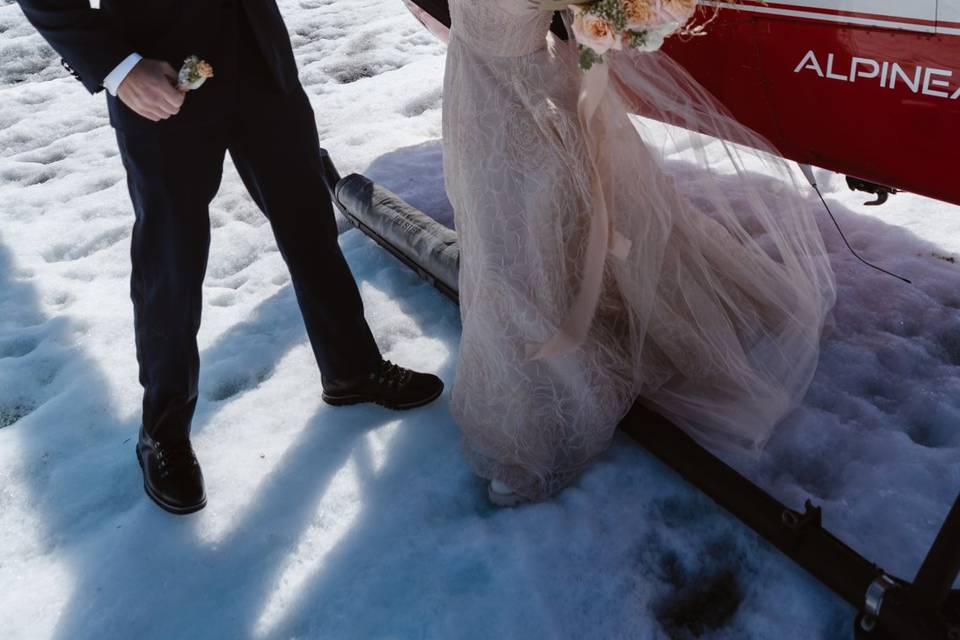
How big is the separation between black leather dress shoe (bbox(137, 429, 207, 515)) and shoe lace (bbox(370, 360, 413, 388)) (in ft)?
1.60

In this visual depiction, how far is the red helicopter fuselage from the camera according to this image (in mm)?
1736

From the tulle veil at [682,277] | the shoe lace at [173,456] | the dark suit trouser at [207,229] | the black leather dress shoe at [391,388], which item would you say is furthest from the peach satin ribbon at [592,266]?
the shoe lace at [173,456]

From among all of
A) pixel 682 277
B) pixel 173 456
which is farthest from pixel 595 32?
pixel 173 456

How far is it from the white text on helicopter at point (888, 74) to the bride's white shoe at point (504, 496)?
4.05 ft

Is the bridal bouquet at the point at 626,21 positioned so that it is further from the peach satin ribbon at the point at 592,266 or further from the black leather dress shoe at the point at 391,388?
the black leather dress shoe at the point at 391,388

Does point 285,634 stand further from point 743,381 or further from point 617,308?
point 743,381

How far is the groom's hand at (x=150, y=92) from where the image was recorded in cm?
151

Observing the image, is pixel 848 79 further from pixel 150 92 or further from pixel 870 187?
pixel 150 92

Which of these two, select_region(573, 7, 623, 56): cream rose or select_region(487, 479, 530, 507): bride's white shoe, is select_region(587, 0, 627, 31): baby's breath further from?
select_region(487, 479, 530, 507): bride's white shoe

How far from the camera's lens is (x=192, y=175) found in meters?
1.69

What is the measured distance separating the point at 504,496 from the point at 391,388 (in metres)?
0.47

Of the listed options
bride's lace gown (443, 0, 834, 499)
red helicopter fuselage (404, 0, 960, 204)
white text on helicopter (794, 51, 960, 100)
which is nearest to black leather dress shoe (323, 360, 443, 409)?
bride's lace gown (443, 0, 834, 499)

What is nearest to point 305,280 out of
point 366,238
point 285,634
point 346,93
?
point 285,634

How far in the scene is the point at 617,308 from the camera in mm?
1917
